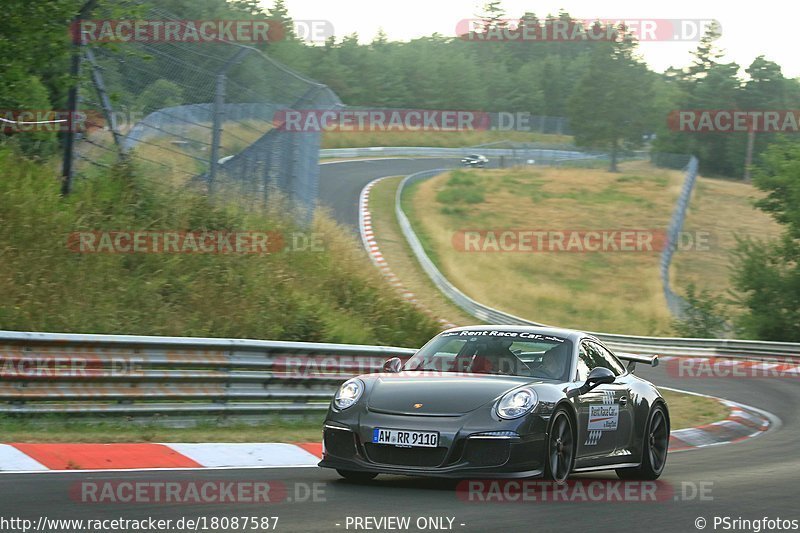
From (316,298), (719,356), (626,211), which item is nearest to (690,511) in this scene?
(316,298)

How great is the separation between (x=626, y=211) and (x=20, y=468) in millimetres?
60104

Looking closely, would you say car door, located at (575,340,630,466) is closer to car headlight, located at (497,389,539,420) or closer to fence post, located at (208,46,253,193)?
car headlight, located at (497,389,539,420)

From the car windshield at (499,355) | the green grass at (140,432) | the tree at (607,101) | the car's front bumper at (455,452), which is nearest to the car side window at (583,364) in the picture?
the car windshield at (499,355)

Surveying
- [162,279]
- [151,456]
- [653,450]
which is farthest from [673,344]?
[151,456]

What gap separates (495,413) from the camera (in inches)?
314

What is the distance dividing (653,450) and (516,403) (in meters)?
2.55

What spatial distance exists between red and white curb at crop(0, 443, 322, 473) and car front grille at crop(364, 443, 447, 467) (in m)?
1.72

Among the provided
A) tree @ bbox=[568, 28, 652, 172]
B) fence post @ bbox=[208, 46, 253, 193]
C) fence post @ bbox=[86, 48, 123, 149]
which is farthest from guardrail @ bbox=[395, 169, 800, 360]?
tree @ bbox=[568, 28, 652, 172]

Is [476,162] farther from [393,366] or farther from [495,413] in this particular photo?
[495,413]

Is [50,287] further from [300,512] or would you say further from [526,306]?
[526,306]

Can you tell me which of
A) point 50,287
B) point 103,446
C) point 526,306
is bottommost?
point 526,306

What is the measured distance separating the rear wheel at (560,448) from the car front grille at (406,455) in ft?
2.71

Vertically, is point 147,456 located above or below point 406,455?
below

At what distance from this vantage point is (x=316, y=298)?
17.1 meters
